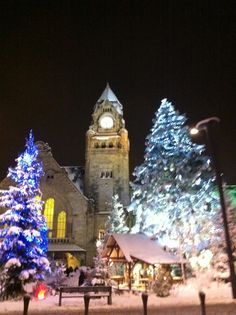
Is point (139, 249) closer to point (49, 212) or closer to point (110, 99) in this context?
point (49, 212)

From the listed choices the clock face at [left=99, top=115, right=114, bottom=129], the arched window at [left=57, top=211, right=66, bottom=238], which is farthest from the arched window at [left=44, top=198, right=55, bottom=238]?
the clock face at [left=99, top=115, right=114, bottom=129]

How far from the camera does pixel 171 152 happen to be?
25172 millimetres

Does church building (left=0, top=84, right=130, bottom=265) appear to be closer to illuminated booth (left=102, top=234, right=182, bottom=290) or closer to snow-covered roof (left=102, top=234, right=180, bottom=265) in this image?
illuminated booth (left=102, top=234, right=182, bottom=290)

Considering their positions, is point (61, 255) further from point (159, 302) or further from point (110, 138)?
point (159, 302)

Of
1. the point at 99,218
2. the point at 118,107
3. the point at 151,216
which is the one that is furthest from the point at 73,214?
the point at 151,216

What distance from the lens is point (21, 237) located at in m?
21.1

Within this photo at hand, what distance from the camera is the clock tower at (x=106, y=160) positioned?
50.1 metres

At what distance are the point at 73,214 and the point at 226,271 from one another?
27.8m

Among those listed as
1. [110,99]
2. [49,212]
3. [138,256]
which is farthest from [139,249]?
[110,99]

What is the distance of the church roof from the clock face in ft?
6.84

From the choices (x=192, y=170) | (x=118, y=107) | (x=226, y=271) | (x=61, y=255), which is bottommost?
(x=226, y=271)

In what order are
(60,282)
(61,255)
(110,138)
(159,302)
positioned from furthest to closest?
(110,138) < (61,255) < (60,282) < (159,302)

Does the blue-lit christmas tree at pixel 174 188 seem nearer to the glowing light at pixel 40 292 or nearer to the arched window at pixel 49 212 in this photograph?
the glowing light at pixel 40 292

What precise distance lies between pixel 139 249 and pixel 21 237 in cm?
713
